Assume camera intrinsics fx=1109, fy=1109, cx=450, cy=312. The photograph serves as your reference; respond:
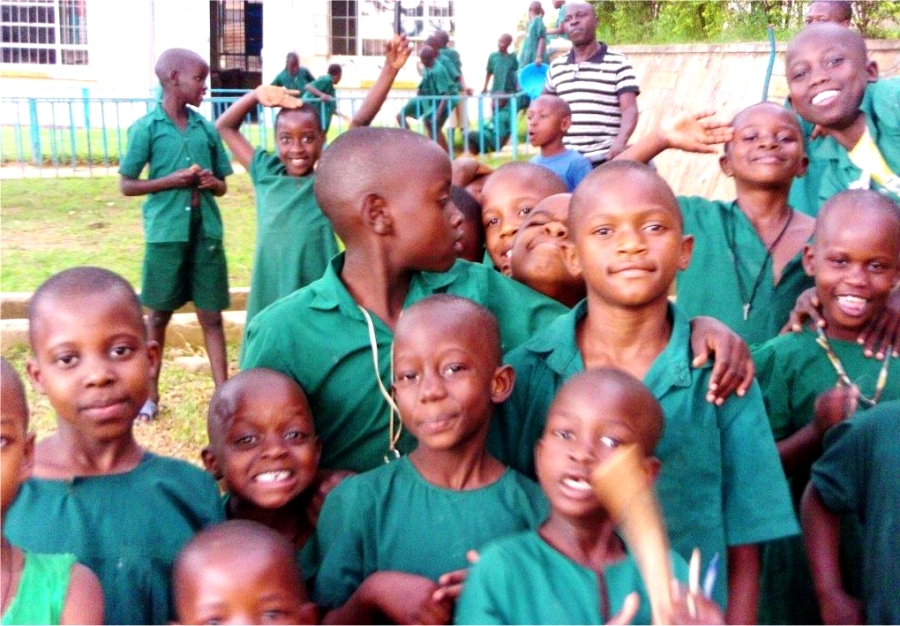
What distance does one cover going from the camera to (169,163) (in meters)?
5.34

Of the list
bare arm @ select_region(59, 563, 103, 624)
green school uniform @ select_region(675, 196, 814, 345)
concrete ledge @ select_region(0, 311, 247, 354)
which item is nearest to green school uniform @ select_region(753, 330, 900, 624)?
green school uniform @ select_region(675, 196, 814, 345)

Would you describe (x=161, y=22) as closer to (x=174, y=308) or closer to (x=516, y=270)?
(x=174, y=308)

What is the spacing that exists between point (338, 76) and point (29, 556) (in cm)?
1206

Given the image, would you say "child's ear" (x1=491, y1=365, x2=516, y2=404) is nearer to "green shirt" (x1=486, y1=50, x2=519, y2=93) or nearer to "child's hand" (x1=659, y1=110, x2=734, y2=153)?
"child's hand" (x1=659, y1=110, x2=734, y2=153)

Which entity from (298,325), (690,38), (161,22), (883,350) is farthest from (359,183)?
(161,22)

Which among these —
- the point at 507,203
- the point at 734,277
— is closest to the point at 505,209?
the point at 507,203

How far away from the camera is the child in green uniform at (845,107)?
349 centimetres

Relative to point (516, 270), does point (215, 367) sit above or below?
below

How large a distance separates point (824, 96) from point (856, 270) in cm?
117

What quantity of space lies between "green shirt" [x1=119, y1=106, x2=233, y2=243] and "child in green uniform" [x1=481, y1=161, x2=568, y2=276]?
239 centimetres

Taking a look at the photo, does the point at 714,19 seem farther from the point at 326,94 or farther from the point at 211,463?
the point at 211,463

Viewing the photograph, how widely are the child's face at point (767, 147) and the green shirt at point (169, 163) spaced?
295 cm

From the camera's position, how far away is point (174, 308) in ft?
17.4

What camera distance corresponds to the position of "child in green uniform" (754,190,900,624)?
8.34 feet
